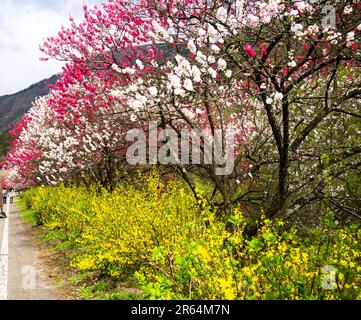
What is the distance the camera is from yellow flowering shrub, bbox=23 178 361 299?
2.81 metres

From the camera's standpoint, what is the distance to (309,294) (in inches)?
109

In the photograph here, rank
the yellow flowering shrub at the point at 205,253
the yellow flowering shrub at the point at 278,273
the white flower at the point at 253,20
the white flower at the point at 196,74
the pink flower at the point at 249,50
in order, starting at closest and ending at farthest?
the yellow flowering shrub at the point at 278,273 < the yellow flowering shrub at the point at 205,253 < the white flower at the point at 253,20 < the pink flower at the point at 249,50 < the white flower at the point at 196,74

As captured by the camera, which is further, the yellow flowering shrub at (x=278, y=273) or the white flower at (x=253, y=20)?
the white flower at (x=253, y=20)

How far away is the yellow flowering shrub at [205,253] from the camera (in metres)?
2.81

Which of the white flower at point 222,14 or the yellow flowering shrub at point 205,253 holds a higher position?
the white flower at point 222,14

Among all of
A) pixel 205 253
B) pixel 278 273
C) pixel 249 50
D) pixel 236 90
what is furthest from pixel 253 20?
pixel 278 273

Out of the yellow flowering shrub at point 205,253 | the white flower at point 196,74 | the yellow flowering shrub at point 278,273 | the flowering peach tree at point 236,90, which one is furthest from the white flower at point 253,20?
the yellow flowering shrub at point 278,273

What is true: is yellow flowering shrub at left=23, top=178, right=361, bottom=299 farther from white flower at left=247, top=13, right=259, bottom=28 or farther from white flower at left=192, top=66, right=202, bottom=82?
white flower at left=247, top=13, right=259, bottom=28

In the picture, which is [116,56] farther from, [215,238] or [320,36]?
[215,238]

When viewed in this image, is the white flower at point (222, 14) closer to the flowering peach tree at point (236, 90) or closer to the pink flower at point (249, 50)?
the flowering peach tree at point (236, 90)

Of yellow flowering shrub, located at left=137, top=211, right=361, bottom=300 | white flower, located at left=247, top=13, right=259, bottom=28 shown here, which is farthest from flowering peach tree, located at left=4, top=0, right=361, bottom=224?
yellow flowering shrub, located at left=137, top=211, right=361, bottom=300

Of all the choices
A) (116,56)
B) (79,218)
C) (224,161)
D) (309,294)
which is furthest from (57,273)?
(309,294)

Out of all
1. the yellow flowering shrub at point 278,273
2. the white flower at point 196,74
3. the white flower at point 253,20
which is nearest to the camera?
the yellow flowering shrub at point 278,273

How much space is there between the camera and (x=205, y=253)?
10.5 ft
